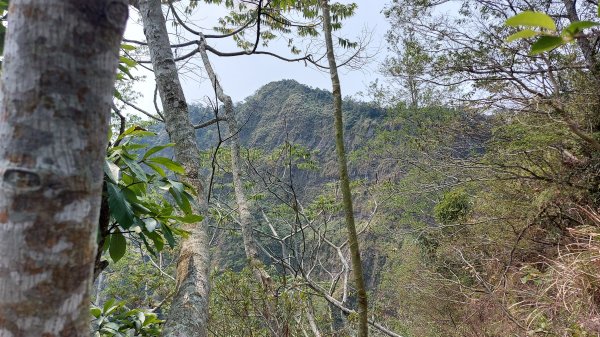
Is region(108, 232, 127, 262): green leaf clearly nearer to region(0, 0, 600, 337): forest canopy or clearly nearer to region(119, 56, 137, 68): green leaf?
region(0, 0, 600, 337): forest canopy

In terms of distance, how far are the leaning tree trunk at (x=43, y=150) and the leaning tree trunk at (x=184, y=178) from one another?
31.5 inches

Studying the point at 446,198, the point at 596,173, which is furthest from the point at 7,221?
the point at 446,198

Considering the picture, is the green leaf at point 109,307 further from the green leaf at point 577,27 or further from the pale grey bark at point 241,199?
the green leaf at point 577,27

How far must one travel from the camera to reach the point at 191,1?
385 centimetres

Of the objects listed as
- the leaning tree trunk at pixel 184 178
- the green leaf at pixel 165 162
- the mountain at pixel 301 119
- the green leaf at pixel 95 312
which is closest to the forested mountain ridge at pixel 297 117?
the mountain at pixel 301 119

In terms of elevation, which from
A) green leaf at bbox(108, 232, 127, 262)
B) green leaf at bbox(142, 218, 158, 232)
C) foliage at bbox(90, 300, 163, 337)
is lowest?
foliage at bbox(90, 300, 163, 337)

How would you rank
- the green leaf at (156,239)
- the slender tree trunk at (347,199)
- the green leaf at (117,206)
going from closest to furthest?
the green leaf at (117,206)
the green leaf at (156,239)
the slender tree trunk at (347,199)

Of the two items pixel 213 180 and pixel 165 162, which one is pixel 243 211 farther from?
pixel 165 162

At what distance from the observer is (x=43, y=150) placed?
35 cm

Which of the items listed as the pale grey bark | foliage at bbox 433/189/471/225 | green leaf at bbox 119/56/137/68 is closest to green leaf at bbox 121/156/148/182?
green leaf at bbox 119/56/137/68

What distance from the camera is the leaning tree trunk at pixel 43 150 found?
35 cm

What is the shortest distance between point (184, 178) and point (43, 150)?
1226 mm

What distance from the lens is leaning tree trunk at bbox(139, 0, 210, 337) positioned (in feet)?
3.76

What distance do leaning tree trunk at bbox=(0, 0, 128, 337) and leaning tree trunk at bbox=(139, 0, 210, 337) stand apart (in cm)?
80
